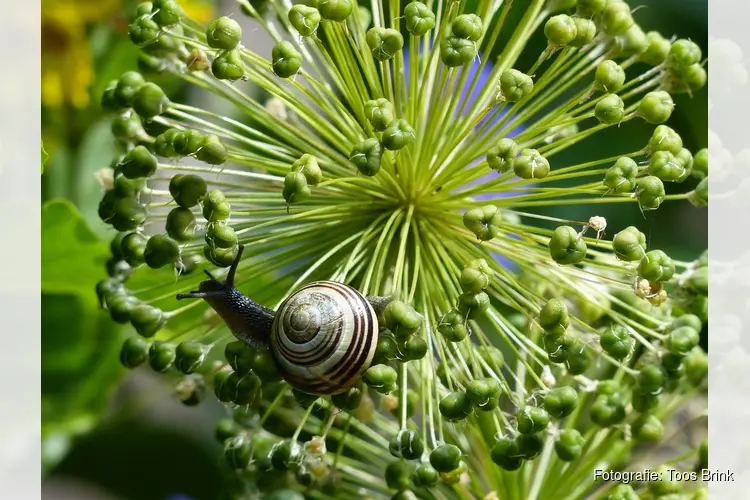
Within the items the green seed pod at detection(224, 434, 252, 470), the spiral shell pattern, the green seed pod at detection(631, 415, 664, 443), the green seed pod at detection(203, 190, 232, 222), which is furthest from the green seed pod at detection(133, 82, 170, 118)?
the green seed pod at detection(631, 415, 664, 443)

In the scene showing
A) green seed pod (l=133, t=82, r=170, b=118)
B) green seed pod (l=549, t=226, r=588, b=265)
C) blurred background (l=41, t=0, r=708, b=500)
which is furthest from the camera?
blurred background (l=41, t=0, r=708, b=500)

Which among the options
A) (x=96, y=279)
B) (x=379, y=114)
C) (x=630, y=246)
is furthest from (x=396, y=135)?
(x=96, y=279)

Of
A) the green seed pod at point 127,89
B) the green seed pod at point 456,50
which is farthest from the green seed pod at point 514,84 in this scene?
the green seed pod at point 127,89

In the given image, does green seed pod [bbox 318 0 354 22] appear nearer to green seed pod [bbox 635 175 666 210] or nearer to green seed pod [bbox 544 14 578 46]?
green seed pod [bbox 544 14 578 46]

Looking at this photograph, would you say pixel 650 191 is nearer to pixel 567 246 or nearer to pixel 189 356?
pixel 567 246

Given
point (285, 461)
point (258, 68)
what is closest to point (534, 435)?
point (285, 461)
